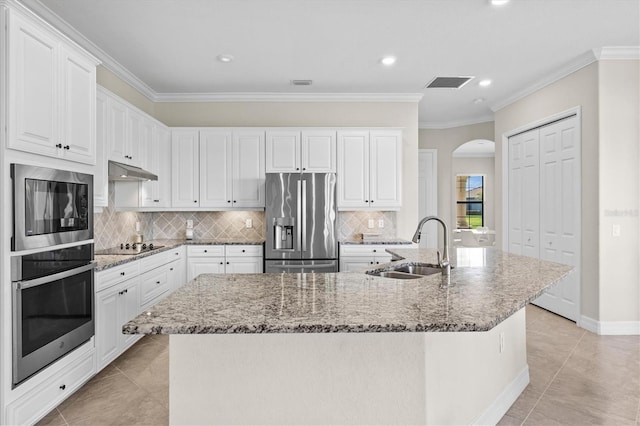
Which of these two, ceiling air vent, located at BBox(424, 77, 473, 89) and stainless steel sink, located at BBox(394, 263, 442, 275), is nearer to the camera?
stainless steel sink, located at BBox(394, 263, 442, 275)

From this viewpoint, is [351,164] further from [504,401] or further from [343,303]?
[343,303]

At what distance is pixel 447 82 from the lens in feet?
15.6

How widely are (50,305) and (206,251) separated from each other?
230cm

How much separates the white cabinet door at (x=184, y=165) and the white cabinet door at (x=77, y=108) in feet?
6.54

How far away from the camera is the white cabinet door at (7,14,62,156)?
2055mm

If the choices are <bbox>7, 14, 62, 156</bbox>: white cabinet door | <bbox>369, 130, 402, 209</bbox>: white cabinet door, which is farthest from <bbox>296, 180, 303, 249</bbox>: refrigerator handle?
<bbox>7, 14, 62, 156</bbox>: white cabinet door

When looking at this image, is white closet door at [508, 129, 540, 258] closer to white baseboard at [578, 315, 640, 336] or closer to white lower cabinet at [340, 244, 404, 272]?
white baseboard at [578, 315, 640, 336]

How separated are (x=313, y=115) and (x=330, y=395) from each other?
4.11m

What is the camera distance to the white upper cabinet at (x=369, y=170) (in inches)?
189

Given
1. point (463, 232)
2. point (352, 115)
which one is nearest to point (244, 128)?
point (352, 115)

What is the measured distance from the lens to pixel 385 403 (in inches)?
64.6

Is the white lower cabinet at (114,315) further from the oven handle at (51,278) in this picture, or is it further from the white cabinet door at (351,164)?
the white cabinet door at (351,164)

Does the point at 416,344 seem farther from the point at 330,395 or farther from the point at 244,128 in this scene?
the point at 244,128

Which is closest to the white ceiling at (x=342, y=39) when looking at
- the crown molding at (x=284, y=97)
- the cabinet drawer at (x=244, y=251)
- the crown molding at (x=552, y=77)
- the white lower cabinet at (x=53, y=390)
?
the crown molding at (x=552, y=77)
